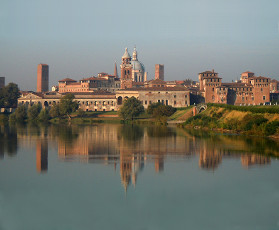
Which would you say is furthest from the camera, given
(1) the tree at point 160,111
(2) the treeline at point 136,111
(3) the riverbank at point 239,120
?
(2) the treeline at point 136,111

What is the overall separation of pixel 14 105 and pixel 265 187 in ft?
288

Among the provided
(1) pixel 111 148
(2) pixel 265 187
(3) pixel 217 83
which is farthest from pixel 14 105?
(2) pixel 265 187

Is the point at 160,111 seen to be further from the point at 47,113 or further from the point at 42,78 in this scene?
the point at 42,78

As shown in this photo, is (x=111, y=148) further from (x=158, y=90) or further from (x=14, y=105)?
(x=14, y=105)

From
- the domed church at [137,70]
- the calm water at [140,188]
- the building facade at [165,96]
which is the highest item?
the domed church at [137,70]

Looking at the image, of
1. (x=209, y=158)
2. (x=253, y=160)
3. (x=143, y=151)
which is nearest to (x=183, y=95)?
(x=143, y=151)

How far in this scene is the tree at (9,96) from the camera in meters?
98.3

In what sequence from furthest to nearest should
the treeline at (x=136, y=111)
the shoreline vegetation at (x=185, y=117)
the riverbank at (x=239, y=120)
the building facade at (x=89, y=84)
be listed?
the building facade at (x=89, y=84), the treeline at (x=136, y=111), the shoreline vegetation at (x=185, y=117), the riverbank at (x=239, y=120)

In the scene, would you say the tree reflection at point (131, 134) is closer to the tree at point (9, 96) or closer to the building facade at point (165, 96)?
the building facade at point (165, 96)

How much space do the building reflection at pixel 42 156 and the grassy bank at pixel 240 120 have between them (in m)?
16.6

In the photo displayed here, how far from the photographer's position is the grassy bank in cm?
4030

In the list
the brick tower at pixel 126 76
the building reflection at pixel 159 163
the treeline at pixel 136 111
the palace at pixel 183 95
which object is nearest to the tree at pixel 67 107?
the treeline at pixel 136 111

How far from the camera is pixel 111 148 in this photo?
3200 cm

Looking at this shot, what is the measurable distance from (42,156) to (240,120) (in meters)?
23.4
